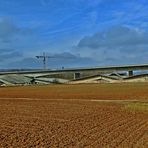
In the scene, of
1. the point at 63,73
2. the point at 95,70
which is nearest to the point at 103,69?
the point at 95,70

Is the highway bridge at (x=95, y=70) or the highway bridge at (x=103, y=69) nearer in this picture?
the highway bridge at (x=103, y=69)

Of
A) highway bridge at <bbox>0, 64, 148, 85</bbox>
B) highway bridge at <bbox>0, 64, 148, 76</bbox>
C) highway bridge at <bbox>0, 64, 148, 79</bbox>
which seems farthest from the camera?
highway bridge at <bbox>0, 64, 148, 85</bbox>

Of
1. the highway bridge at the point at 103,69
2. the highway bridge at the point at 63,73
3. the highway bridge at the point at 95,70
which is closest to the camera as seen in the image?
the highway bridge at the point at 103,69

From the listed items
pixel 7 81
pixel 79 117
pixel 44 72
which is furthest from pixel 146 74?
pixel 79 117

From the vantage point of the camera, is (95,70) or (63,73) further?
(63,73)

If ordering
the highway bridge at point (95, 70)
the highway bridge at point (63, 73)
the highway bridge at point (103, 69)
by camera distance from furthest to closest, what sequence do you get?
the highway bridge at point (63, 73), the highway bridge at point (95, 70), the highway bridge at point (103, 69)

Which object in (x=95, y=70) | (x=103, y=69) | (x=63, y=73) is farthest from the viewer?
(x=63, y=73)

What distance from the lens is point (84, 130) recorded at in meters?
17.8

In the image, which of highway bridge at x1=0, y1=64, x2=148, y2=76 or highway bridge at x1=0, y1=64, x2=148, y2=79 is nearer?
highway bridge at x1=0, y1=64, x2=148, y2=76

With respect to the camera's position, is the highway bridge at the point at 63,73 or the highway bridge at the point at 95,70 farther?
the highway bridge at the point at 63,73

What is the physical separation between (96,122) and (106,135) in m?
4.38

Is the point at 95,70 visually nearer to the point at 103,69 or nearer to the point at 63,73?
the point at 103,69

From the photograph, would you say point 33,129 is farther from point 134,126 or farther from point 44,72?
point 44,72

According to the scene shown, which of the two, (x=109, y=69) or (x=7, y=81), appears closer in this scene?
(x=109, y=69)
